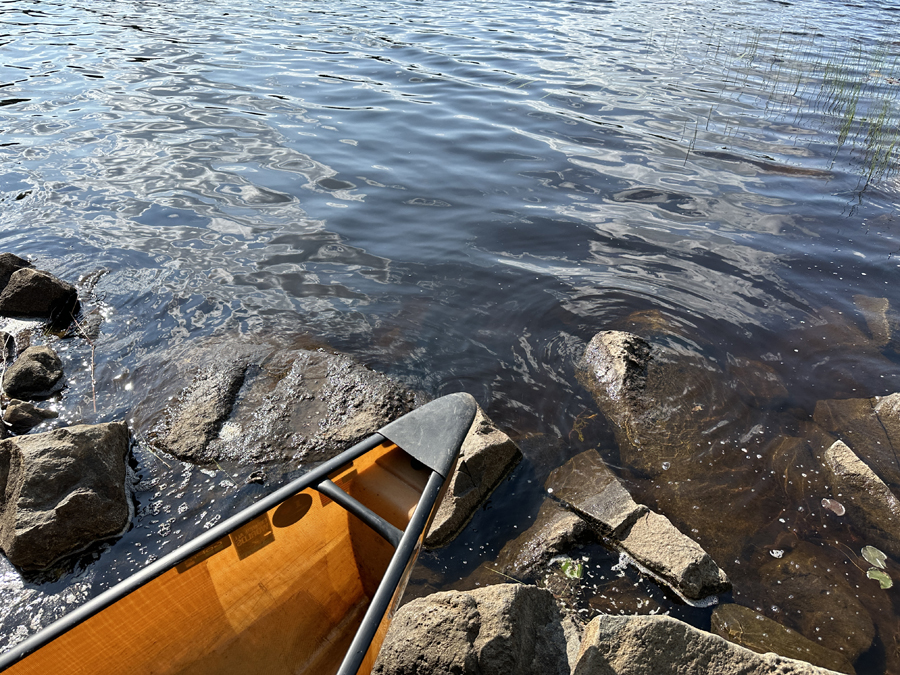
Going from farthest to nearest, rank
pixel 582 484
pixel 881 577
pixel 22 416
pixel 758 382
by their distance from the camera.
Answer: pixel 758 382
pixel 22 416
pixel 582 484
pixel 881 577

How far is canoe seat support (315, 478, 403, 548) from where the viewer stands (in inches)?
119

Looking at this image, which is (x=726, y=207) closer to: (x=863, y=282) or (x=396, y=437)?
(x=863, y=282)

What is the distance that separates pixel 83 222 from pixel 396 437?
5825 mm

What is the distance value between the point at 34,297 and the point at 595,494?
5263 mm

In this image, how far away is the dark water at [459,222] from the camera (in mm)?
4574

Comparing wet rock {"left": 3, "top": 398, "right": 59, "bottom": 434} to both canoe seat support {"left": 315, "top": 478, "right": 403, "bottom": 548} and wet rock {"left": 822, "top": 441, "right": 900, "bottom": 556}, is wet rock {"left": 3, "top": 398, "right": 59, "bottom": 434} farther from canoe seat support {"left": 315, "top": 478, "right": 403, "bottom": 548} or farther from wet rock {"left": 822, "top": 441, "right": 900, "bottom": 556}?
wet rock {"left": 822, "top": 441, "right": 900, "bottom": 556}

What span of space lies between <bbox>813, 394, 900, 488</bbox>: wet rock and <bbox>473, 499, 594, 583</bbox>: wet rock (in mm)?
2279

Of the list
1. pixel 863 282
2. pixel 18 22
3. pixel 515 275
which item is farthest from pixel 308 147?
pixel 18 22

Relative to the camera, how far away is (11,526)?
3.43 meters

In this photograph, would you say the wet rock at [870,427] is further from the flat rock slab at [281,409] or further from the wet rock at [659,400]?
the flat rock slab at [281,409]

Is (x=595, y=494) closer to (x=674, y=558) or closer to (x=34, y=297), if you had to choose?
(x=674, y=558)

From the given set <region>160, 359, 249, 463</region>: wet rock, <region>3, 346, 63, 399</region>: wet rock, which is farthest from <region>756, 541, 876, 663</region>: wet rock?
<region>3, 346, 63, 399</region>: wet rock

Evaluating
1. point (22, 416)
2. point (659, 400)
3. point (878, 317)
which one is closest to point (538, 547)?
point (659, 400)

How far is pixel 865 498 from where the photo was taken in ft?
12.8
